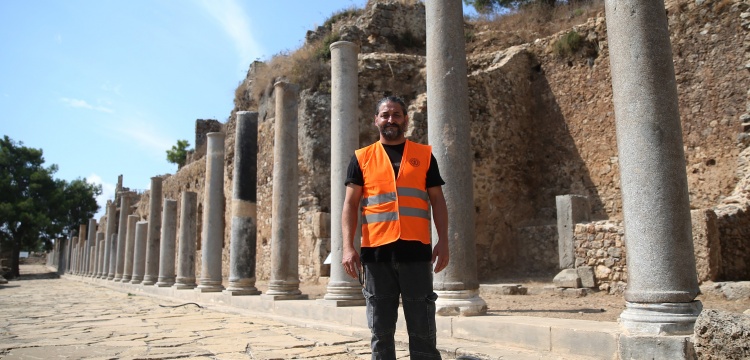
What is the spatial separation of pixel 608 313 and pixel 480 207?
731 cm

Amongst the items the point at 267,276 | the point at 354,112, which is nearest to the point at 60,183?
the point at 267,276

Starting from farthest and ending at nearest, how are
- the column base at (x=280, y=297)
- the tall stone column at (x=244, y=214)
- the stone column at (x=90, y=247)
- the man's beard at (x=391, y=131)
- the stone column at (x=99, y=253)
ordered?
the stone column at (x=90, y=247)
the stone column at (x=99, y=253)
the tall stone column at (x=244, y=214)
the column base at (x=280, y=297)
the man's beard at (x=391, y=131)

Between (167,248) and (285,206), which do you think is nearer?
(285,206)

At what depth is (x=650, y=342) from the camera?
13.9 ft

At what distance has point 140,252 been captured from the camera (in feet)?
68.1

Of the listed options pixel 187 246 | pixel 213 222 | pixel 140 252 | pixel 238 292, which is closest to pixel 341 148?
pixel 238 292

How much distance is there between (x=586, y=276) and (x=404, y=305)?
8.92 meters

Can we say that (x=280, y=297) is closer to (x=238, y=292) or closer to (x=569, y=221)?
(x=238, y=292)

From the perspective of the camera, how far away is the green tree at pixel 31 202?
38875 mm

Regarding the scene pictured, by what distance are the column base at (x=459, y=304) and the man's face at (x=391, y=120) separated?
3.04m

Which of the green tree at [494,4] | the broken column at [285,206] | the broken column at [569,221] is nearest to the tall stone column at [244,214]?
the broken column at [285,206]

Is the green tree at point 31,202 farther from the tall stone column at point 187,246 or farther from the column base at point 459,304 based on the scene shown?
the column base at point 459,304

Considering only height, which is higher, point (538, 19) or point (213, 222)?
point (538, 19)

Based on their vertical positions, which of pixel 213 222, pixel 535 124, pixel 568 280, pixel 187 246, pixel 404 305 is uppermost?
pixel 535 124
